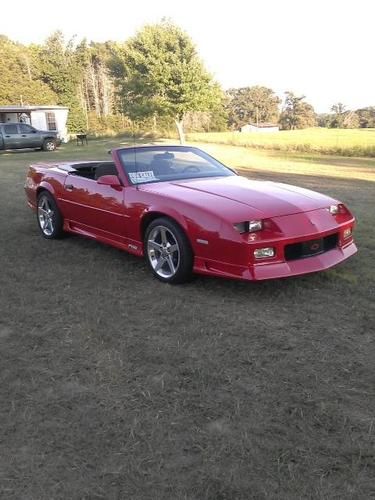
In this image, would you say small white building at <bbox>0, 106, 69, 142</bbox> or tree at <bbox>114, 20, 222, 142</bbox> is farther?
small white building at <bbox>0, 106, 69, 142</bbox>

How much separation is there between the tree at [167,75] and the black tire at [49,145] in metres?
6.32

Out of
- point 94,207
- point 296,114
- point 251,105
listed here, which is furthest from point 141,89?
point 296,114

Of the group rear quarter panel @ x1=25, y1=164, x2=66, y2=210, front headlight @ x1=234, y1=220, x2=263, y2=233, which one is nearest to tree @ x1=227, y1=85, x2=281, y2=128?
rear quarter panel @ x1=25, y1=164, x2=66, y2=210

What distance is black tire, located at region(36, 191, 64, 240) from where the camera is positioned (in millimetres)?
6129

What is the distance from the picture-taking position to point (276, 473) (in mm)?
2152

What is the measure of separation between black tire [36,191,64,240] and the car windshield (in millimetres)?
1360

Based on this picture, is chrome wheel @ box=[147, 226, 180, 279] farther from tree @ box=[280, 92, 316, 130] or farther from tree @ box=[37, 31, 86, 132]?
tree @ box=[280, 92, 316, 130]

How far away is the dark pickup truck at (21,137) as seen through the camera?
26.5 meters

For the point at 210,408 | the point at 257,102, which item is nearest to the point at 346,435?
the point at 210,408

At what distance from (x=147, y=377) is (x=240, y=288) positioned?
1.64m

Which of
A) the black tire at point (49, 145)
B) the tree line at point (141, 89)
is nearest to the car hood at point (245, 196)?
the tree line at point (141, 89)

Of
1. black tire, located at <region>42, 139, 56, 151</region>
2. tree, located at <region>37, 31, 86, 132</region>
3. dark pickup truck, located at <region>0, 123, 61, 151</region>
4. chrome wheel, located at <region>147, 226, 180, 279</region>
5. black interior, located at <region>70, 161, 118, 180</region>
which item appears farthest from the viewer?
tree, located at <region>37, 31, 86, 132</region>

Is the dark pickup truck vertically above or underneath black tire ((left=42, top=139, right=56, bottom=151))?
above

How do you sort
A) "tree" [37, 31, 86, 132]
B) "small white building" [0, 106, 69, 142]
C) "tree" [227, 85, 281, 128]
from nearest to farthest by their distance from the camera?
"small white building" [0, 106, 69, 142] < "tree" [37, 31, 86, 132] < "tree" [227, 85, 281, 128]
